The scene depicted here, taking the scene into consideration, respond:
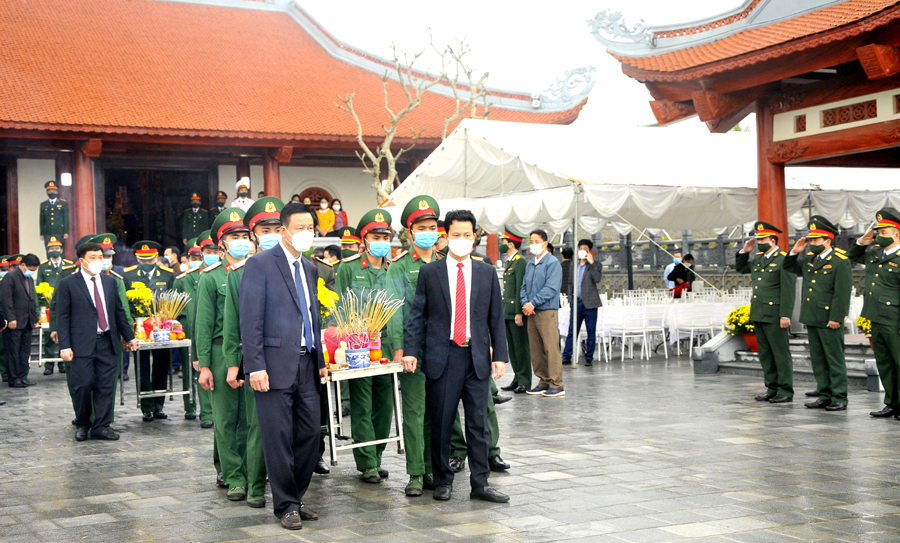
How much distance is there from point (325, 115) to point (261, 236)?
14.4m

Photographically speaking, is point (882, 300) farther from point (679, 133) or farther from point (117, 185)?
point (117, 185)

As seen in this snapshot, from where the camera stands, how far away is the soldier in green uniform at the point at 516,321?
1034cm

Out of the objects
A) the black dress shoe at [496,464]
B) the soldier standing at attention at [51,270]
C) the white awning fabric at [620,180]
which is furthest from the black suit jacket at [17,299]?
the black dress shoe at [496,464]

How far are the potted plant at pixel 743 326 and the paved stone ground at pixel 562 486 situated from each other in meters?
2.87

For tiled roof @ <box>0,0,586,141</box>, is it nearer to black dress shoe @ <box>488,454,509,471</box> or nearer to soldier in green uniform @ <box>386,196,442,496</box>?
soldier in green uniform @ <box>386,196,442,496</box>

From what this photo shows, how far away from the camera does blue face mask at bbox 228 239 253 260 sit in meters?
5.93

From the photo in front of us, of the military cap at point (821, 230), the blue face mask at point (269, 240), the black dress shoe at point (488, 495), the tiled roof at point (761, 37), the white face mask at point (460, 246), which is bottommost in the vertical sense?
the black dress shoe at point (488, 495)

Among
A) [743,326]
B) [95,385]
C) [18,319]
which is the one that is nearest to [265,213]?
[95,385]

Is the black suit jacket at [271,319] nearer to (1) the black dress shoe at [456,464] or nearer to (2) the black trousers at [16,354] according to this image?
(1) the black dress shoe at [456,464]

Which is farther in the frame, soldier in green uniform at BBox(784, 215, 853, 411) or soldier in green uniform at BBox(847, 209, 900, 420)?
soldier in green uniform at BBox(784, 215, 853, 411)

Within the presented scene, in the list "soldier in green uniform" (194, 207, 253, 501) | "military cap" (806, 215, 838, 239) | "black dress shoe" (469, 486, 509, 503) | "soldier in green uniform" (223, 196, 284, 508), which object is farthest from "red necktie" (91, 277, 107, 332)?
"military cap" (806, 215, 838, 239)

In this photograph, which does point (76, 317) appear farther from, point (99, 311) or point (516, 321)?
point (516, 321)

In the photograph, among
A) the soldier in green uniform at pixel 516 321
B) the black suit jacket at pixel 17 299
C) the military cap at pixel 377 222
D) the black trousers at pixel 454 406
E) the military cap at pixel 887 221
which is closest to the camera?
the black trousers at pixel 454 406

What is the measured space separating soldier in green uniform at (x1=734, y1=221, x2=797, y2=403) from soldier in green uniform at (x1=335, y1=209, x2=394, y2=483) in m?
4.54
